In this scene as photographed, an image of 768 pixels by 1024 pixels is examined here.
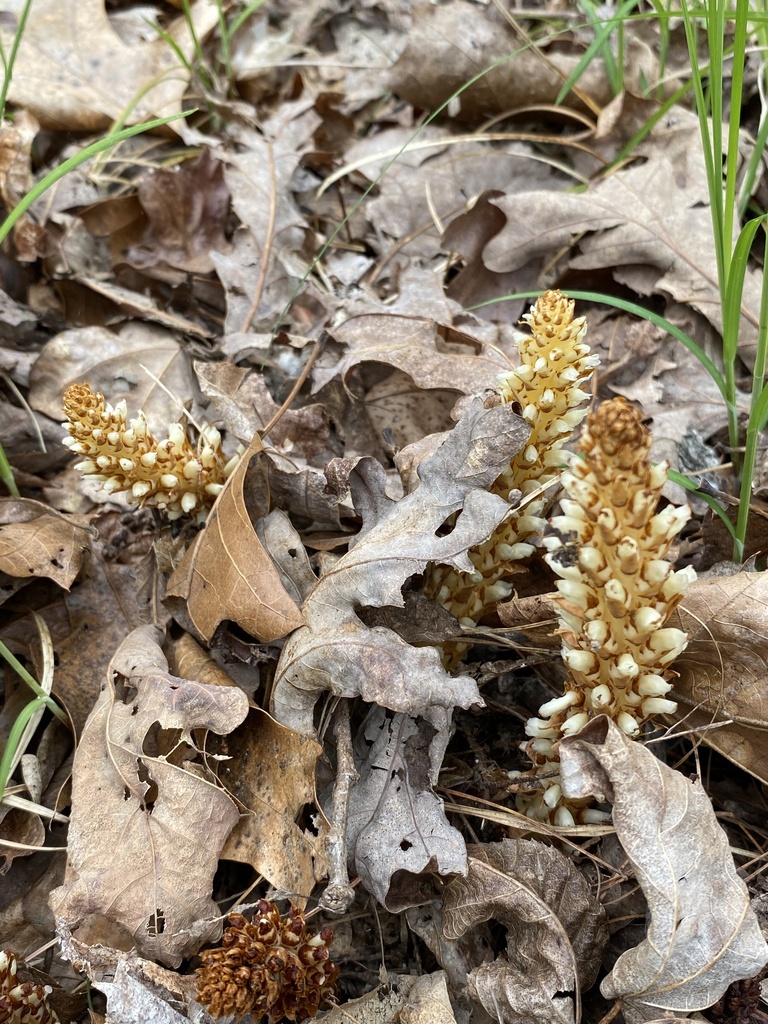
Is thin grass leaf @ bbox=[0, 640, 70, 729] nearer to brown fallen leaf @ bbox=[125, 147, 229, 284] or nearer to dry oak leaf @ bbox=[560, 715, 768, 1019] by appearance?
dry oak leaf @ bbox=[560, 715, 768, 1019]

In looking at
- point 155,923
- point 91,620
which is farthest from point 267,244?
point 155,923

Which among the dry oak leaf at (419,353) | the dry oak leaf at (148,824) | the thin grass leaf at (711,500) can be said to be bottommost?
the dry oak leaf at (148,824)

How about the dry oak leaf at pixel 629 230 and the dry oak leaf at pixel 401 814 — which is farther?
the dry oak leaf at pixel 629 230

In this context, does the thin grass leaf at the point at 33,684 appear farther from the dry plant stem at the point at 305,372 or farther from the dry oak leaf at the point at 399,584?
the dry plant stem at the point at 305,372

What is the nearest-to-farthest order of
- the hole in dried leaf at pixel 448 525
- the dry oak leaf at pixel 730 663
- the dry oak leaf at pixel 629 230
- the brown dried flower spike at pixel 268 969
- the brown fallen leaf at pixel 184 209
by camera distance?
the brown dried flower spike at pixel 268 969, the dry oak leaf at pixel 730 663, the hole in dried leaf at pixel 448 525, the dry oak leaf at pixel 629 230, the brown fallen leaf at pixel 184 209

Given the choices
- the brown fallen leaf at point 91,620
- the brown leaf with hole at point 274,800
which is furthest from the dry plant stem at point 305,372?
the brown leaf with hole at point 274,800

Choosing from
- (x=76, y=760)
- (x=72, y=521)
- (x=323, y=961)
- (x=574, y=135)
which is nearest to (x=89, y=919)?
(x=76, y=760)
